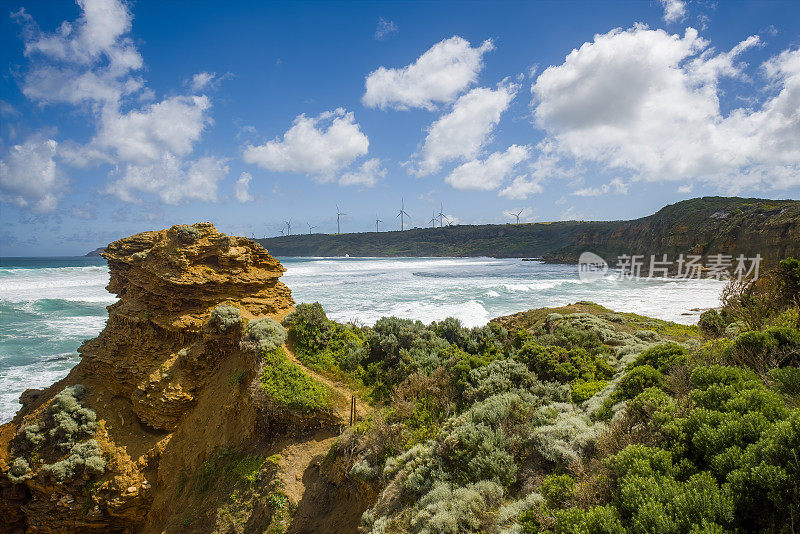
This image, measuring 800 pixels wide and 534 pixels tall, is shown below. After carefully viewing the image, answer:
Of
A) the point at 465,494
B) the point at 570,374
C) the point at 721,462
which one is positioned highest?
the point at 721,462

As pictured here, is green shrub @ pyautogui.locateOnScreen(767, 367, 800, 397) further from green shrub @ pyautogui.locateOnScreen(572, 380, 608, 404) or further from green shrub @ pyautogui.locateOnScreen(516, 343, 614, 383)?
green shrub @ pyautogui.locateOnScreen(516, 343, 614, 383)

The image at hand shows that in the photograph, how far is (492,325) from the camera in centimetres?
1124

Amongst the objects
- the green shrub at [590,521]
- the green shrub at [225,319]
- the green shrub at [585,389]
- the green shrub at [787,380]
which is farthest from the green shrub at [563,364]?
the green shrub at [225,319]

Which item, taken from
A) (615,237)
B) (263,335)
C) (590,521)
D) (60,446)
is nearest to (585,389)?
(590,521)

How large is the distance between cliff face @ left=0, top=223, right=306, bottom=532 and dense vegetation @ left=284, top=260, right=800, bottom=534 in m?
2.38

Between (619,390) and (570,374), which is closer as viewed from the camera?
(619,390)

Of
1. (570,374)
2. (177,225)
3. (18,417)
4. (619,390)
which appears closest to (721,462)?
(619,390)

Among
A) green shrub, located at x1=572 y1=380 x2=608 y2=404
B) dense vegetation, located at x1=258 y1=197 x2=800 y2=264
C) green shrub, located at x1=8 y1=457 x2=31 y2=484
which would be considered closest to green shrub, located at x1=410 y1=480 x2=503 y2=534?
green shrub, located at x1=572 y1=380 x2=608 y2=404

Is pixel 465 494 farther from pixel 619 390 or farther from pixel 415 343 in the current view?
pixel 415 343

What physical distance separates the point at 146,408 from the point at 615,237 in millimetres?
87041

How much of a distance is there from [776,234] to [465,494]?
48.4 metres

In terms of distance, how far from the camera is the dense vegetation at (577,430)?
3158 millimetres

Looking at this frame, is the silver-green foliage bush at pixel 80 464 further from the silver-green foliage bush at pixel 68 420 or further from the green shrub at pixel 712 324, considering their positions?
the green shrub at pixel 712 324

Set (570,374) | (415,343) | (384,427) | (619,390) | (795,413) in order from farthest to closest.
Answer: (415,343) < (570,374) < (384,427) < (619,390) < (795,413)
